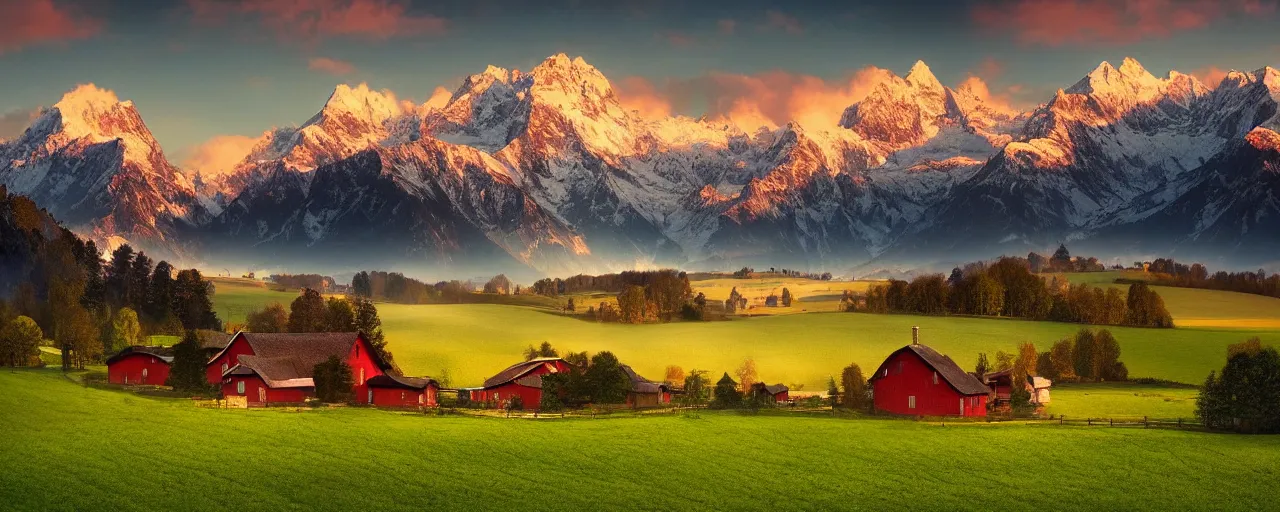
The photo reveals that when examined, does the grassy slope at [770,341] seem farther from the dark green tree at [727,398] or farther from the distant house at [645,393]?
the dark green tree at [727,398]

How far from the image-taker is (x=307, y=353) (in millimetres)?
115438

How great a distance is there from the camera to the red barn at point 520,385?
114 metres

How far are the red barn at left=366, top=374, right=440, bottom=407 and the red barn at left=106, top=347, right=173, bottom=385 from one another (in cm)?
1964

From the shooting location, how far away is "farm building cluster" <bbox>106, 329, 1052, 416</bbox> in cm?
10338

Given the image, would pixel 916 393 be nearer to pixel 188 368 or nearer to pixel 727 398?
pixel 727 398

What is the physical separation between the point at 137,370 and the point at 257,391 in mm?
17164

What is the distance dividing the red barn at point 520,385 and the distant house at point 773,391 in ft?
63.3

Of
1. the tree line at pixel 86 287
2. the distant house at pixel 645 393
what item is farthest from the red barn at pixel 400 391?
the tree line at pixel 86 287

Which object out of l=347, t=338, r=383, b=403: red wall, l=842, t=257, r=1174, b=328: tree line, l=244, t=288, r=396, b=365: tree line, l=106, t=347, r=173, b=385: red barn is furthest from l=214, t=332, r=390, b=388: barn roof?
l=842, t=257, r=1174, b=328: tree line

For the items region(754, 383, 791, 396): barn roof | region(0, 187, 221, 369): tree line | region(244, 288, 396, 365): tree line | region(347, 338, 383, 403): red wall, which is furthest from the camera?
region(0, 187, 221, 369): tree line

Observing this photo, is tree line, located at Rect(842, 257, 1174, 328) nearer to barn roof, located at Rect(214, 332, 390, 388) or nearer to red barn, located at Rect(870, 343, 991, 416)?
red barn, located at Rect(870, 343, 991, 416)

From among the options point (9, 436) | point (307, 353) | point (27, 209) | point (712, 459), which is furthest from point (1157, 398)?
point (27, 209)

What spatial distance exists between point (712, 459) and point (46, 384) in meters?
53.0

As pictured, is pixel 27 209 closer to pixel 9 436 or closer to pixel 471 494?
pixel 9 436
